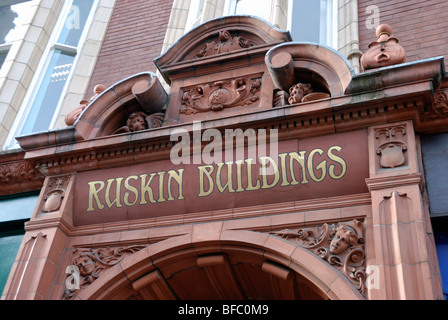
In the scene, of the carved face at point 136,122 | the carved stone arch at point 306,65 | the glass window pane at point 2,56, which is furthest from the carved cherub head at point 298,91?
the glass window pane at point 2,56

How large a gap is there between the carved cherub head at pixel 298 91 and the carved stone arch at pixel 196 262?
1640 mm

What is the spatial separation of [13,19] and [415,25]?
7868 mm

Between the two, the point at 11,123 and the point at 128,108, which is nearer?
the point at 128,108

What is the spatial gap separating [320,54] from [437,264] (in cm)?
268

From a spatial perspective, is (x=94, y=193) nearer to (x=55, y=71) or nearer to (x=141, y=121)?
(x=141, y=121)

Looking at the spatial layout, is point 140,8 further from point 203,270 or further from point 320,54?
point 203,270

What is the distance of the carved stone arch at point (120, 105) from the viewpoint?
7.27 metres

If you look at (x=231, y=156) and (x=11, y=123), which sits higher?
(x=11, y=123)

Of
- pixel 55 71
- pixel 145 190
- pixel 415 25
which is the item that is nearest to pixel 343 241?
pixel 145 190

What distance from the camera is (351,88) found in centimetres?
614

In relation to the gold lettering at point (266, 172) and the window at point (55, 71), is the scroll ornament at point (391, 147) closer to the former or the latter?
the gold lettering at point (266, 172)

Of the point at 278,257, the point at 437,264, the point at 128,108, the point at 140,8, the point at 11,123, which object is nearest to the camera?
the point at 437,264

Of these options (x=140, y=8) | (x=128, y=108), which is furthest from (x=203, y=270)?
(x=140, y=8)

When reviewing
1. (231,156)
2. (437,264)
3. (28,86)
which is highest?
(28,86)
